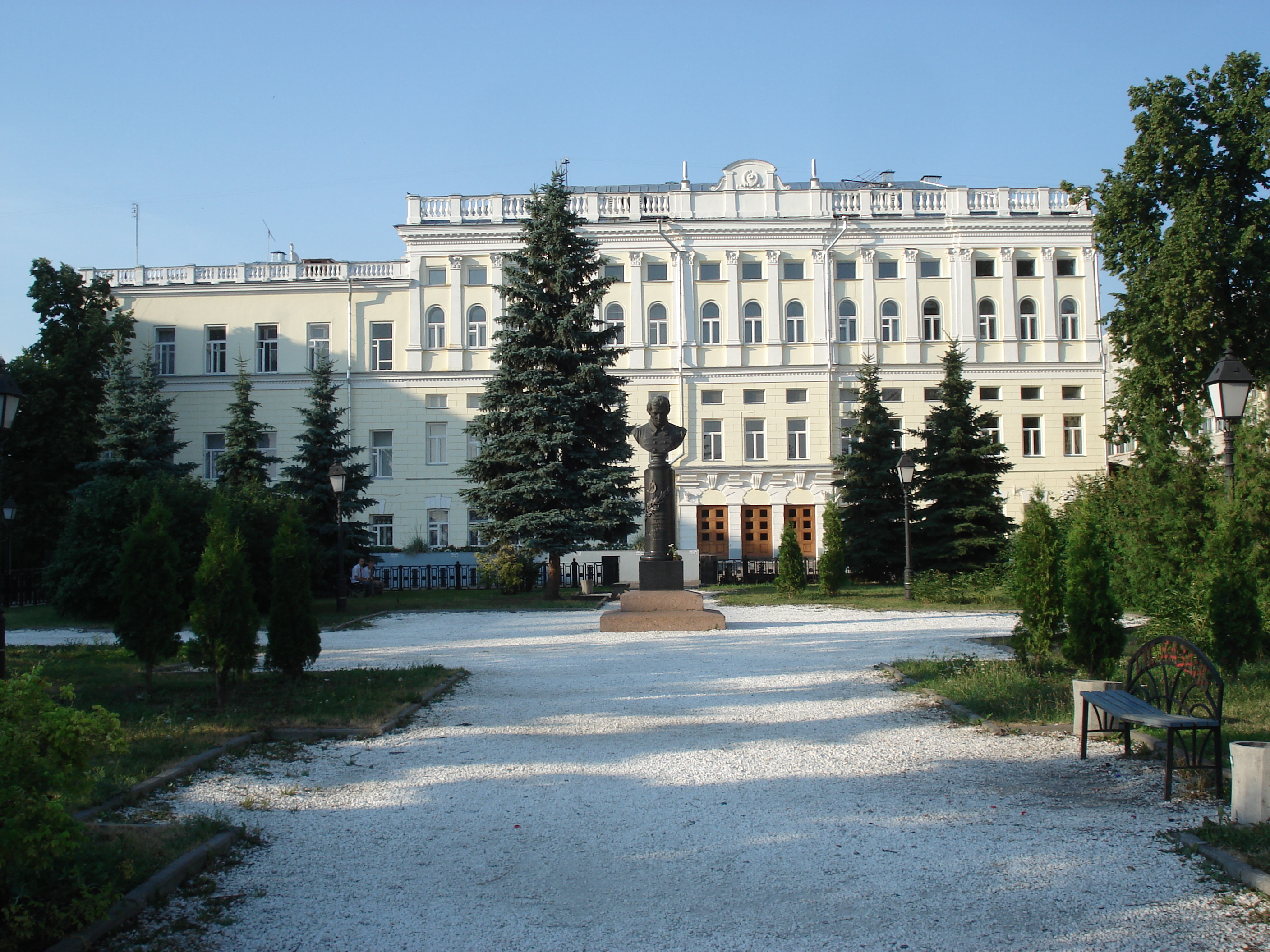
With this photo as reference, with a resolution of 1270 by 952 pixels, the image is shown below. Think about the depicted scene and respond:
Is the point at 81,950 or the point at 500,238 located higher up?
the point at 500,238

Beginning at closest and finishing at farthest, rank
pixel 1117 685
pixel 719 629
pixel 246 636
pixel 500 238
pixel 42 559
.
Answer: pixel 1117 685, pixel 246 636, pixel 719 629, pixel 42 559, pixel 500 238

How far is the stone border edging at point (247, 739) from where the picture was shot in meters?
5.72

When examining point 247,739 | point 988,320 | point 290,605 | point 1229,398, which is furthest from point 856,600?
point 988,320

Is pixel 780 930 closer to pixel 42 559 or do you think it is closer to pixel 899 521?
pixel 899 521

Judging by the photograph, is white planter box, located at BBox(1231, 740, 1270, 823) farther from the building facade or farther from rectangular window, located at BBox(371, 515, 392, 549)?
rectangular window, located at BBox(371, 515, 392, 549)

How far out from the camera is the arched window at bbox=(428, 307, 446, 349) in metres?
40.1

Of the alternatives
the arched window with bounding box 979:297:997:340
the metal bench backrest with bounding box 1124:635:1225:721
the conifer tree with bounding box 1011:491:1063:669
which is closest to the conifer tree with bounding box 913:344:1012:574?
the arched window with bounding box 979:297:997:340

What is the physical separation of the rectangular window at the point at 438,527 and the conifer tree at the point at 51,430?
12.5 meters

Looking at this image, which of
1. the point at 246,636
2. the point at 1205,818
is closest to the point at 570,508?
the point at 246,636

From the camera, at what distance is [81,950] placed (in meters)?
3.79

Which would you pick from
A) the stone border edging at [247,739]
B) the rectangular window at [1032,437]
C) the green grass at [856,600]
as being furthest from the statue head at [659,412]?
the rectangular window at [1032,437]

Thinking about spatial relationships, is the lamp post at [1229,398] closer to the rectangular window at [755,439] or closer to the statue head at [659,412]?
the statue head at [659,412]

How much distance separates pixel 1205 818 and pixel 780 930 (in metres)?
2.85

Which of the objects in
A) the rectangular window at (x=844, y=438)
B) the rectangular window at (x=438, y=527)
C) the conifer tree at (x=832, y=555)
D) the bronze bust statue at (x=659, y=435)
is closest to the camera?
the bronze bust statue at (x=659, y=435)
